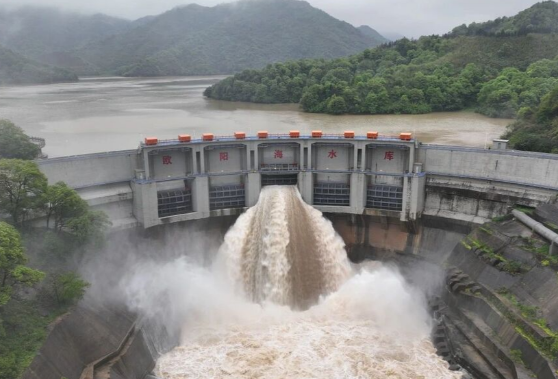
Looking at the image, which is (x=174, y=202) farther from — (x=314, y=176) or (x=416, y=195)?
(x=416, y=195)

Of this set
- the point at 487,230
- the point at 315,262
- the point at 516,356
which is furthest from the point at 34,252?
the point at 487,230

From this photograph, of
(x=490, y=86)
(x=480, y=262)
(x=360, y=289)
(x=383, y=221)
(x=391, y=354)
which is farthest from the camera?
(x=490, y=86)

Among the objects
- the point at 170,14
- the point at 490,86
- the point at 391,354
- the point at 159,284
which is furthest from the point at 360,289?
the point at 170,14

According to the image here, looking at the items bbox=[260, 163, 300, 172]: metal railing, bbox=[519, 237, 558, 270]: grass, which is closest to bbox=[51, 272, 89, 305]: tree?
bbox=[260, 163, 300, 172]: metal railing

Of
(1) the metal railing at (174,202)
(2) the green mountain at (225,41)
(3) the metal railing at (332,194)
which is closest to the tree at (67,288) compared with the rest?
(1) the metal railing at (174,202)

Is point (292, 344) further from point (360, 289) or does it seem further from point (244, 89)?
point (244, 89)

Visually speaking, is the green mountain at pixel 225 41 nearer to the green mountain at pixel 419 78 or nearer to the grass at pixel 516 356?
the green mountain at pixel 419 78

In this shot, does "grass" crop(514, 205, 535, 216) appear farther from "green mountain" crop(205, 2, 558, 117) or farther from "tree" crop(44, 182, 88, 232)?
"green mountain" crop(205, 2, 558, 117)
